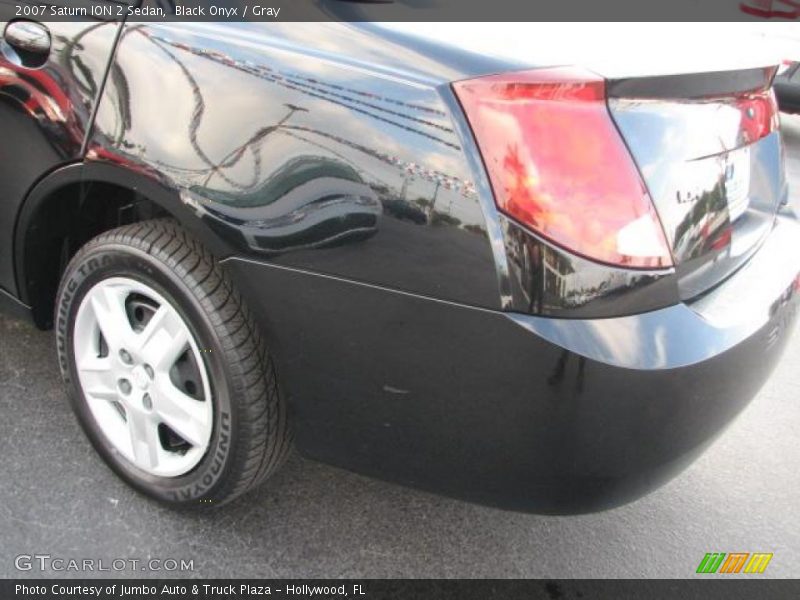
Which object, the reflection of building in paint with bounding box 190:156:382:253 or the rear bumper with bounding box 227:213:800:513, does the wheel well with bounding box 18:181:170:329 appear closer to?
the reflection of building in paint with bounding box 190:156:382:253

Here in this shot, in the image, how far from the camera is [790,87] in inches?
295

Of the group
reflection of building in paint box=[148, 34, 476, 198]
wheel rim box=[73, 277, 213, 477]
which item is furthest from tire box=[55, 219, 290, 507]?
reflection of building in paint box=[148, 34, 476, 198]

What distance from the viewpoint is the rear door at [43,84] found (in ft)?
5.89

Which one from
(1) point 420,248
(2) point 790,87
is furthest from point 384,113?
(2) point 790,87

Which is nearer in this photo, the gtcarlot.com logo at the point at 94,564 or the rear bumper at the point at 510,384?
the rear bumper at the point at 510,384

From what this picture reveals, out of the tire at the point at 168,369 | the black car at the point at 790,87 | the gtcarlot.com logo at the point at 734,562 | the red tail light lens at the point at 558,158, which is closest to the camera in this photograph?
the red tail light lens at the point at 558,158

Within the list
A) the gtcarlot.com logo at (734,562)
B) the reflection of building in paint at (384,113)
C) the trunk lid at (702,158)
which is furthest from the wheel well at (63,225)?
the gtcarlot.com logo at (734,562)

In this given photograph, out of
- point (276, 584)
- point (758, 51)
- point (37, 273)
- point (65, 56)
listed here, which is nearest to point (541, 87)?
point (758, 51)

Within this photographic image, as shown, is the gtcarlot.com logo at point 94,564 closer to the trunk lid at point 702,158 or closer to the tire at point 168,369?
the tire at point 168,369

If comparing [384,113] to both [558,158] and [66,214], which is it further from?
[66,214]

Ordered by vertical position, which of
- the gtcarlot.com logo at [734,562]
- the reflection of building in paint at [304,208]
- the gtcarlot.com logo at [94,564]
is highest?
the reflection of building in paint at [304,208]

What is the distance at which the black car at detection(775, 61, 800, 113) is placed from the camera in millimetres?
7359

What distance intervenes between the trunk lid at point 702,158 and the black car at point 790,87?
6.49 metres

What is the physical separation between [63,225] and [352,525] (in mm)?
1195
